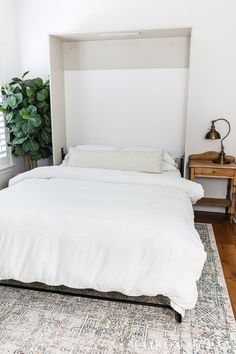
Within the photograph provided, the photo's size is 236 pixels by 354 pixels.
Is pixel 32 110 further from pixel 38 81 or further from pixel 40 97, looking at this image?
pixel 38 81

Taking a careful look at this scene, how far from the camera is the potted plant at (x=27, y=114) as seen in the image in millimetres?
3807

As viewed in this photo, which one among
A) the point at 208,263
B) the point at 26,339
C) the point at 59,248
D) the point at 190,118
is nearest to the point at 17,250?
the point at 59,248

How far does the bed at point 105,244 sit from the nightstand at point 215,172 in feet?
4.00

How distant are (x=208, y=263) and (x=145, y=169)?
1.18 meters

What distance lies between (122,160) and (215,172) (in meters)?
1.08

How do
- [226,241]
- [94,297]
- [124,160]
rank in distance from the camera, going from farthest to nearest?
[124,160]
[226,241]
[94,297]

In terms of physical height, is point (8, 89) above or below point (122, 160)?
above

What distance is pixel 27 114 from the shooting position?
3.81 m

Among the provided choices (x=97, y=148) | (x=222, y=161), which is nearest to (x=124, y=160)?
(x=97, y=148)

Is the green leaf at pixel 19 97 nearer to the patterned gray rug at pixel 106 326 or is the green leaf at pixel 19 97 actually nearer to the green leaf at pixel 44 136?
the green leaf at pixel 44 136

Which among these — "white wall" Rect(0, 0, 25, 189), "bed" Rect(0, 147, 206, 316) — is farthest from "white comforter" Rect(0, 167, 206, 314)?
"white wall" Rect(0, 0, 25, 189)

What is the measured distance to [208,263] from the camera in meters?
2.68

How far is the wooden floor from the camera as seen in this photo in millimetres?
2436

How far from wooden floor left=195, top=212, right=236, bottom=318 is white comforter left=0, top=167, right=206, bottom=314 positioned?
64 cm
